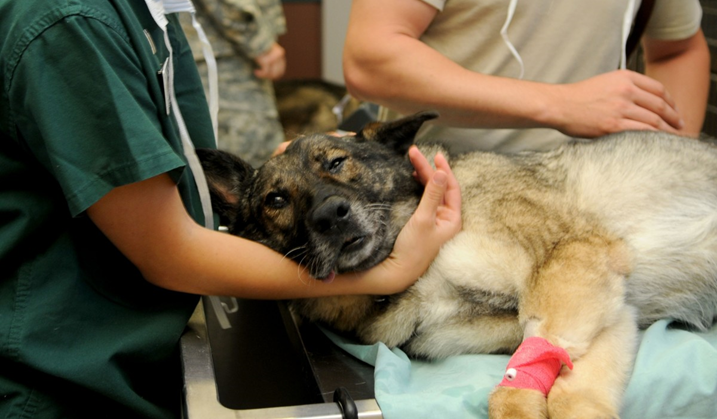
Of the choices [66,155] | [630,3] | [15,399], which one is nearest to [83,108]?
[66,155]

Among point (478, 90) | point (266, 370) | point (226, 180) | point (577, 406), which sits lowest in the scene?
point (266, 370)

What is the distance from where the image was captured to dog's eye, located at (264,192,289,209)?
5.54 feet

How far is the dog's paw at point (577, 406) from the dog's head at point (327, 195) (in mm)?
510

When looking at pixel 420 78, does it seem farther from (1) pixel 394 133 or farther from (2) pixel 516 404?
(2) pixel 516 404

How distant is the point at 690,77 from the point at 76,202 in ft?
6.50

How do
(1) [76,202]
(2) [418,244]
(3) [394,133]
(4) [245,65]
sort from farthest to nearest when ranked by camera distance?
1. (4) [245,65]
2. (3) [394,133]
3. (2) [418,244]
4. (1) [76,202]

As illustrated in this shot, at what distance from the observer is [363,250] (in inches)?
60.1

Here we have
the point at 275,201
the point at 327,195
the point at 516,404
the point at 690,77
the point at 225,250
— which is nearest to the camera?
the point at 516,404

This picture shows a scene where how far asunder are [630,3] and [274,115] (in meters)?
2.36

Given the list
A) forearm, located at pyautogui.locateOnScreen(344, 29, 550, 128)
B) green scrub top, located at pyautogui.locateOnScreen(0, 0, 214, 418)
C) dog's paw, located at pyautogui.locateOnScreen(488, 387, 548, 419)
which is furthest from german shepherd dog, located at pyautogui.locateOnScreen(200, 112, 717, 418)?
green scrub top, located at pyautogui.locateOnScreen(0, 0, 214, 418)

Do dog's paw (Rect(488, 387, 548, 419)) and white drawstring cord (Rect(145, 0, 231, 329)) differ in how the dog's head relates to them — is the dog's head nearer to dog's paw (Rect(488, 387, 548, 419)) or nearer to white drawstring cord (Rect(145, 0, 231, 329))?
white drawstring cord (Rect(145, 0, 231, 329))

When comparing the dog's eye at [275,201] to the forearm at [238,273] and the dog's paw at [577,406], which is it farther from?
the dog's paw at [577,406]

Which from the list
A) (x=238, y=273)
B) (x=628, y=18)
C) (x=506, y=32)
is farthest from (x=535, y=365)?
(x=628, y=18)

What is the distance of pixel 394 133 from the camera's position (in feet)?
5.93
